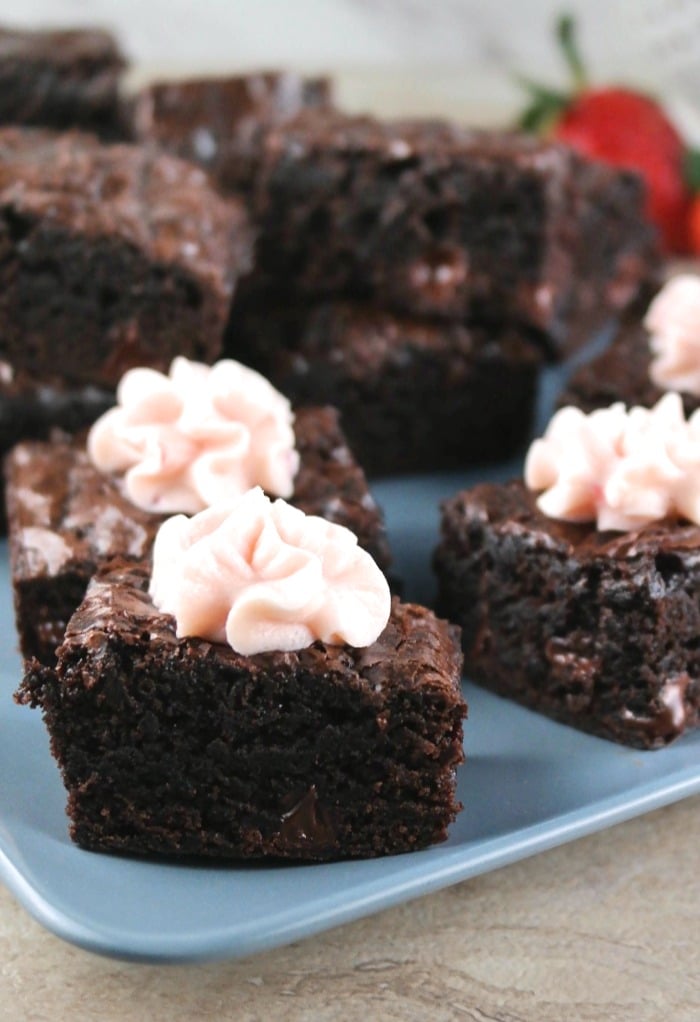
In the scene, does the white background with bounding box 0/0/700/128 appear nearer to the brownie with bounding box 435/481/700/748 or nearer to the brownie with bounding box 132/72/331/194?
the brownie with bounding box 132/72/331/194

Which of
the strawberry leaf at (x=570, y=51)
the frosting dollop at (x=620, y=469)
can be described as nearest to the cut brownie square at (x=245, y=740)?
the frosting dollop at (x=620, y=469)

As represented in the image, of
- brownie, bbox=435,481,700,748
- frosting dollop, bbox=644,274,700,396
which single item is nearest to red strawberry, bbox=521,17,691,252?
frosting dollop, bbox=644,274,700,396

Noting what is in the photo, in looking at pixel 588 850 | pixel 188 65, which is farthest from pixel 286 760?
pixel 188 65

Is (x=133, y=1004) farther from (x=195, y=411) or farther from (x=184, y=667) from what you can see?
(x=195, y=411)

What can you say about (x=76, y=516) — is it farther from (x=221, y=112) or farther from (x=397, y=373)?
A: (x=221, y=112)

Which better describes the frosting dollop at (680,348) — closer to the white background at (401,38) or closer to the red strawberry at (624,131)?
the red strawberry at (624,131)

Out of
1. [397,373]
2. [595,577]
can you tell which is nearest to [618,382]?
[397,373]

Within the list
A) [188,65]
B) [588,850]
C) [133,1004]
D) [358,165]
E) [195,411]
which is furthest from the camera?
[188,65]
